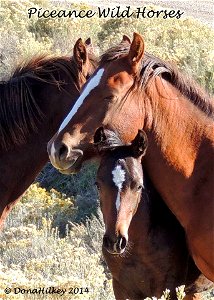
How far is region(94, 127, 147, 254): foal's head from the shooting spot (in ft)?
12.9

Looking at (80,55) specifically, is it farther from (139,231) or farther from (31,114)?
(139,231)

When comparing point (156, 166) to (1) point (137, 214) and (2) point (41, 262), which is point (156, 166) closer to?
(1) point (137, 214)

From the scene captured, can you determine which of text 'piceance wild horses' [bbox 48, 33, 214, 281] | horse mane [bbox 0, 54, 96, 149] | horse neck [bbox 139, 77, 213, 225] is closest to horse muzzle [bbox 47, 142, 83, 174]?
text 'piceance wild horses' [bbox 48, 33, 214, 281]

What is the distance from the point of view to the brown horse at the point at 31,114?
463cm

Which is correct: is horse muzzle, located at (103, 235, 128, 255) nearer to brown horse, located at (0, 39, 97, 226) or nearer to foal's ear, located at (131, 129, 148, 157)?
foal's ear, located at (131, 129, 148, 157)

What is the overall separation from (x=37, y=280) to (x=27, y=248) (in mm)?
1470

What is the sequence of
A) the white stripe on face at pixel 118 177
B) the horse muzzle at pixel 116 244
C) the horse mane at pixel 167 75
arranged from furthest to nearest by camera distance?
the horse mane at pixel 167 75, the white stripe on face at pixel 118 177, the horse muzzle at pixel 116 244

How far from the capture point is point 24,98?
4652 millimetres

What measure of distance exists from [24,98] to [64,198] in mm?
3118

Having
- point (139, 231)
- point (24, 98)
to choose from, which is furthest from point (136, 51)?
point (139, 231)

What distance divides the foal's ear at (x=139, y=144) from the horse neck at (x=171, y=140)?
16 centimetres

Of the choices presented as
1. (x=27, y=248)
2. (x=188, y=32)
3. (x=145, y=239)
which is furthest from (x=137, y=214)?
(x=188, y=32)

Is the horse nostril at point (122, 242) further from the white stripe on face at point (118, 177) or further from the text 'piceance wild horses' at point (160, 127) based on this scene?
the text 'piceance wild horses' at point (160, 127)

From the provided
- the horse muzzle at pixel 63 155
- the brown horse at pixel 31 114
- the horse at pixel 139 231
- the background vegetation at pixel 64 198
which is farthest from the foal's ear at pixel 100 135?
the background vegetation at pixel 64 198
